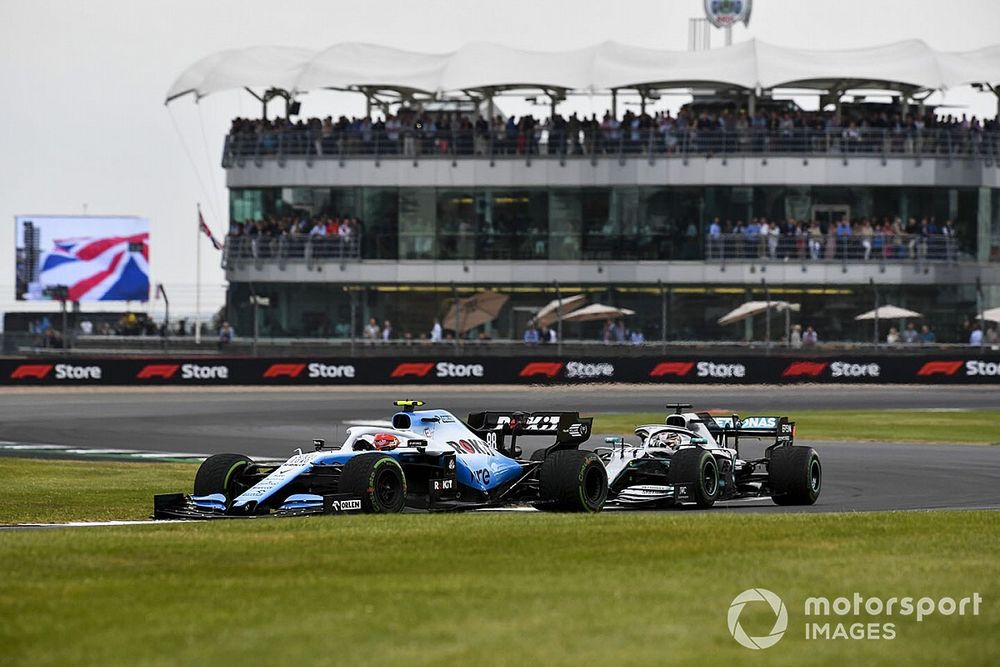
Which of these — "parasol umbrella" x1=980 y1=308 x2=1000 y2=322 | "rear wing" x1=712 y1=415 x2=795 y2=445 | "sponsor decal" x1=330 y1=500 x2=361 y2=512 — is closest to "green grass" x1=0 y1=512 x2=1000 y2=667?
"sponsor decal" x1=330 y1=500 x2=361 y2=512

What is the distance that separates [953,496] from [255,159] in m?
44.7

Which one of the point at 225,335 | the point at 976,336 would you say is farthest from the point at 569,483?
the point at 225,335

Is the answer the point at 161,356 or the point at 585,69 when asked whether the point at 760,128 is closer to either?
the point at 585,69

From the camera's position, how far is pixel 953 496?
20.1m

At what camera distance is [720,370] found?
148 feet

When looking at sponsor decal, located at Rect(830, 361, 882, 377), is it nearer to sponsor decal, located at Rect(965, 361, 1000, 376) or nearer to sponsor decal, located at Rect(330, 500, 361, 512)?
sponsor decal, located at Rect(965, 361, 1000, 376)

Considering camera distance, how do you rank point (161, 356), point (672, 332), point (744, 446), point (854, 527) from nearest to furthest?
point (854, 527) → point (744, 446) → point (161, 356) → point (672, 332)

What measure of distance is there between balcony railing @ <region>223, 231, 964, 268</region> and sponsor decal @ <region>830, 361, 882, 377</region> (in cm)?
999

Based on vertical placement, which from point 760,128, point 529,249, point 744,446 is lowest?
point 744,446

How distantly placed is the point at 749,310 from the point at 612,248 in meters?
7.52

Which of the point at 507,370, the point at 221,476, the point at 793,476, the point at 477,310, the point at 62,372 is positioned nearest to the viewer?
the point at 221,476

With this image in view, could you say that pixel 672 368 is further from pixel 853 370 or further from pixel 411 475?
pixel 411 475

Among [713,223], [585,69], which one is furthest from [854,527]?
[585,69]

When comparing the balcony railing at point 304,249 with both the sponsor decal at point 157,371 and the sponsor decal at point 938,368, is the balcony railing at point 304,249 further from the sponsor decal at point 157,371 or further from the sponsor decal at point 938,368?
the sponsor decal at point 938,368
